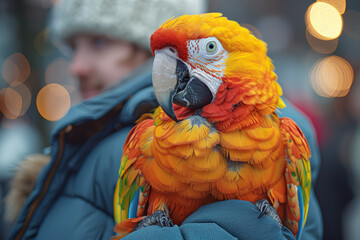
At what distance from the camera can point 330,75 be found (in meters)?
5.70

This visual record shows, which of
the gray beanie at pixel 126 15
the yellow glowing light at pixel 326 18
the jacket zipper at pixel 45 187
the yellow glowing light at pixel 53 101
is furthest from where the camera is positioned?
the yellow glowing light at pixel 53 101

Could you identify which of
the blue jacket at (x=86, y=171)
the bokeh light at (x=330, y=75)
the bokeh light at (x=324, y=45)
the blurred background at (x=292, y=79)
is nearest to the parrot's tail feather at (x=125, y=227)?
the blue jacket at (x=86, y=171)

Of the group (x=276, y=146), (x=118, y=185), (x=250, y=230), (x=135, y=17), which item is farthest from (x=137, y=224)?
(x=135, y=17)

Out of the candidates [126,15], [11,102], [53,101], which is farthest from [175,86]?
[11,102]

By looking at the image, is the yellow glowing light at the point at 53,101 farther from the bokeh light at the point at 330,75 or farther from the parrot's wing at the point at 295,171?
the parrot's wing at the point at 295,171

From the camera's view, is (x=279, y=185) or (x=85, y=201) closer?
(x=279, y=185)

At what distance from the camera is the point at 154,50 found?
2.54 ft

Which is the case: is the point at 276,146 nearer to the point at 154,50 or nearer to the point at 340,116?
the point at 154,50

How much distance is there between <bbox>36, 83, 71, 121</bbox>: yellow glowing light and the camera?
5.59m

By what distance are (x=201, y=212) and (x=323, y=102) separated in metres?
6.02

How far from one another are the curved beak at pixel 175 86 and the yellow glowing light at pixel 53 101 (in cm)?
516

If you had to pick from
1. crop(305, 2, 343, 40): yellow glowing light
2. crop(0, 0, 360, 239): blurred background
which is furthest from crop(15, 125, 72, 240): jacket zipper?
crop(305, 2, 343, 40): yellow glowing light

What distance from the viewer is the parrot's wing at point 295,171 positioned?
80cm

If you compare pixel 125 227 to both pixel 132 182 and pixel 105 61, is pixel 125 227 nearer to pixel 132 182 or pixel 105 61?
pixel 132 182
